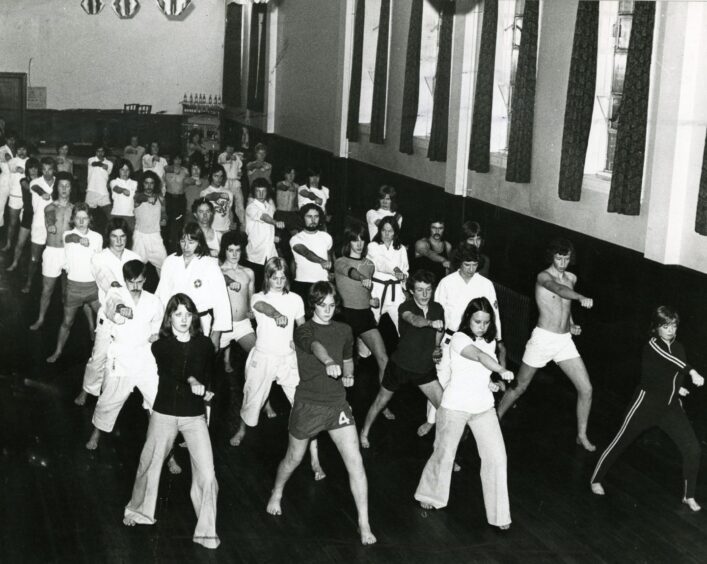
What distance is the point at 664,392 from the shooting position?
23.9 feet

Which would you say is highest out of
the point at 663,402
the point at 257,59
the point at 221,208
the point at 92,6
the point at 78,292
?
the point at 92,6

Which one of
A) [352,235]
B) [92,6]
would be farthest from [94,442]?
[92,6]

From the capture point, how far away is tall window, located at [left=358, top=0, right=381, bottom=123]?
57.9 ft

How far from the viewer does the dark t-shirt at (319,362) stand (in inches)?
264

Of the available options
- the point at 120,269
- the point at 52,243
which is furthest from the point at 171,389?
the point at 52,243

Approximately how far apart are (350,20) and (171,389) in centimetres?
1282

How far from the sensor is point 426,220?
50.2 ft

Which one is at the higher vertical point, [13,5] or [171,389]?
[13,5]

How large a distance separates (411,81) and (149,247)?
5299 mm

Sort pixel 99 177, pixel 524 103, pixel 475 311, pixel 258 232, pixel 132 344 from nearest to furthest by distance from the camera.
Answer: pixel 475 311, pixel 132 344, pixel 524 103, pixel 258 232, pixel 99 177

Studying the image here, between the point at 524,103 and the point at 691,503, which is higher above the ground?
the point at 524,103

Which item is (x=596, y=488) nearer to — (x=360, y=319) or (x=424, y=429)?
(x=424, y=429)

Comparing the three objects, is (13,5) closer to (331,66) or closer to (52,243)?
(331,66)

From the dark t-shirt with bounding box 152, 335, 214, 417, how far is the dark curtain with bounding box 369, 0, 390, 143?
36.2 feet
